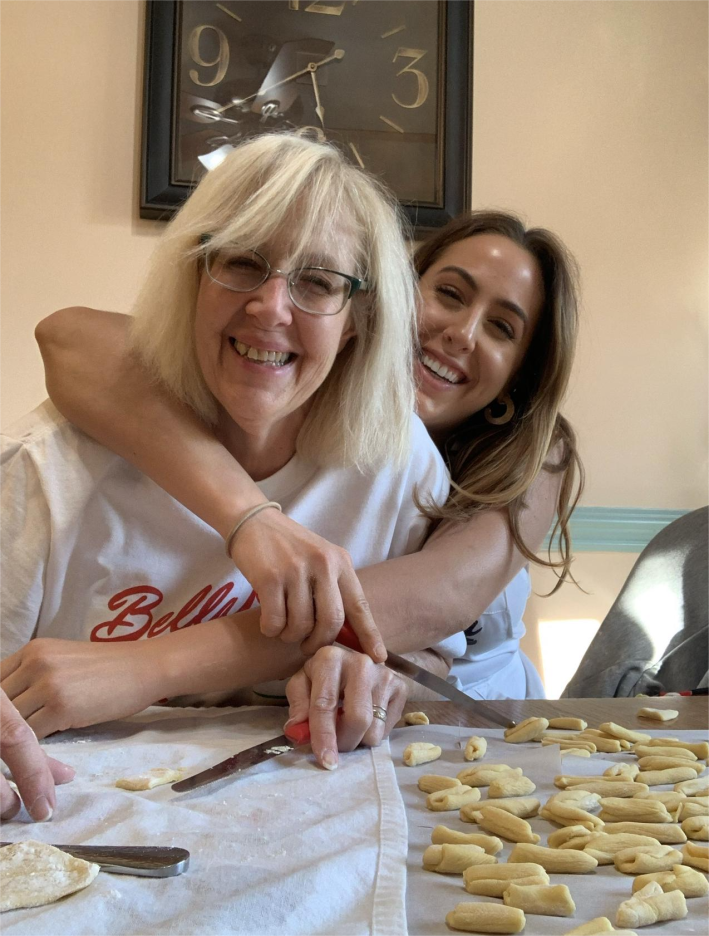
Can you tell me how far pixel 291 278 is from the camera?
104cm

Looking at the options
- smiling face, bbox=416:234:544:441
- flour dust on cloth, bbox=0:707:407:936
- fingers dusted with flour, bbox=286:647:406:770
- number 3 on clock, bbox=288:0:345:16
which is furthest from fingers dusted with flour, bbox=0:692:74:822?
number 3 on clock, bbox=288:0:345:16

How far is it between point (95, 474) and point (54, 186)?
56.8 inches

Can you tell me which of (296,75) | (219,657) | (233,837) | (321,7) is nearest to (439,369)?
(219,657)

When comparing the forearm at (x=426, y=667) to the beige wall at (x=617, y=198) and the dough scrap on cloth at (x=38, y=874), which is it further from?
the beige wall at (x=617, y=198)

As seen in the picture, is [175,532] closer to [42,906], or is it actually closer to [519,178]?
[42,906]

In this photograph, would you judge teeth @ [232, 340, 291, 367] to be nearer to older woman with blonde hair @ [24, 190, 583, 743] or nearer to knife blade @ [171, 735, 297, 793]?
older woman with blonde hair @ [24, 190, 583, 743]

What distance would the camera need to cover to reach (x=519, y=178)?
255cm

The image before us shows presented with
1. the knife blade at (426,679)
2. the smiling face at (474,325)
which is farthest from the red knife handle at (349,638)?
the smiling face at (474,325)

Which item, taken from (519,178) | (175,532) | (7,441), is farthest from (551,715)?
(519,178)

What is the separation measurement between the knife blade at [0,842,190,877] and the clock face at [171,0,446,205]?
6.52 ft

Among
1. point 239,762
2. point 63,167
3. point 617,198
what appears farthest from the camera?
point 617,198

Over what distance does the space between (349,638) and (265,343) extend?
0.34m

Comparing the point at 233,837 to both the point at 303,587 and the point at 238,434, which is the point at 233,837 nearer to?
the point at 303,587

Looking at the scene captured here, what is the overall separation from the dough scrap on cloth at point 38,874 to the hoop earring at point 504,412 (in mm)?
1151
